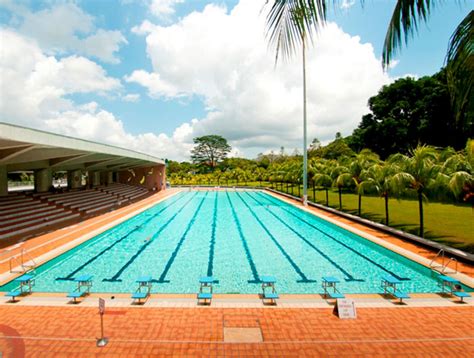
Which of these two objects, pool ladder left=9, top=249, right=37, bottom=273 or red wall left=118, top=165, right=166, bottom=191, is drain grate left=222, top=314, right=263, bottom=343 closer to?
pool ladder left=9, top=249, right=37, bottom=273

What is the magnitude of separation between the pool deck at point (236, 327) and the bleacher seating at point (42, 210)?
7.90 metres

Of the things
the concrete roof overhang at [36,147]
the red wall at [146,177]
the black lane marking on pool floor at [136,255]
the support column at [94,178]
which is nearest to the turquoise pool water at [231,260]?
the black lane marking on pool floor at [136,255]

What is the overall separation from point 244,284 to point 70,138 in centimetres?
1047

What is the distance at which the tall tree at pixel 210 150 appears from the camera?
232 ft

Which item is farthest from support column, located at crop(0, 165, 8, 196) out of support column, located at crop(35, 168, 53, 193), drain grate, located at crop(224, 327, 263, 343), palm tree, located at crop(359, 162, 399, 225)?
palm tree, located at crop(359, 162, 399, 225)

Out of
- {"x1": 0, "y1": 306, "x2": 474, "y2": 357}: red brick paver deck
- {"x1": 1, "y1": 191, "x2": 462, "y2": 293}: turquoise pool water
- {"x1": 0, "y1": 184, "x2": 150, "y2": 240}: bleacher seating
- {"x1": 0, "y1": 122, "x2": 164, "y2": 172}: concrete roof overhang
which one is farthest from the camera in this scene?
{"x1": 0, "y1": 184, "x2": 150, "y2": 240}: bleacher seating

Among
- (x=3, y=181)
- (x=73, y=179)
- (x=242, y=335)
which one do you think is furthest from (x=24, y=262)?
(x=73, y=179)

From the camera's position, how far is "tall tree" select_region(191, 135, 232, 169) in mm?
70625

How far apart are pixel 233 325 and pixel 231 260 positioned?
486 centimetres

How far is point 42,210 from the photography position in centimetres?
1570

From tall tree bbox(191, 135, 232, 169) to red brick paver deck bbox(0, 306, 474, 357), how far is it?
6584cm

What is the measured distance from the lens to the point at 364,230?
13125mm

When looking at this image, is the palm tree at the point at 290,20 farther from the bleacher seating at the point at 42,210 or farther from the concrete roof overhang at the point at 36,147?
the bleacher seating at the point at 42,210

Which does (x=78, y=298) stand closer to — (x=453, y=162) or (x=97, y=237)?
(x=97, y=237)
